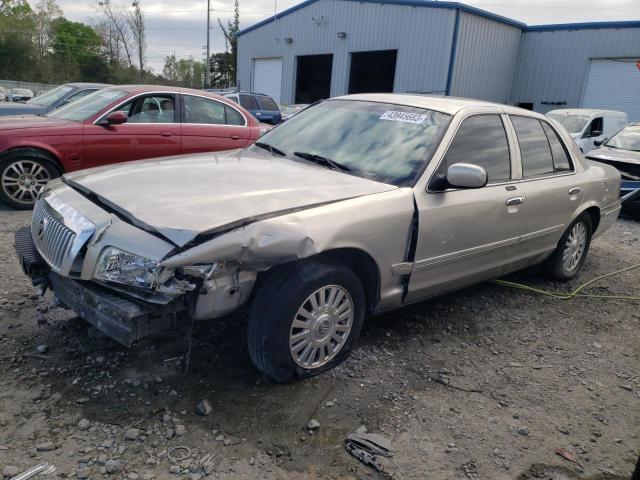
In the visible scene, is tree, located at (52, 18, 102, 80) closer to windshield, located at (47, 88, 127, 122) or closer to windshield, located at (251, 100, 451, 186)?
windshield, located at (47, 88, 127, 122)

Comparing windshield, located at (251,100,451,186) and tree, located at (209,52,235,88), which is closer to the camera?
windshield, located at (251,100,451,186)

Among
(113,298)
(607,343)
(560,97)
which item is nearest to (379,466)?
(113,298)

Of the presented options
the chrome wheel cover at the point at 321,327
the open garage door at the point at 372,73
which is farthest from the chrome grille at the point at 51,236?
the open garage door at the point at 372,73

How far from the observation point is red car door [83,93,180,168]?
6680 mm

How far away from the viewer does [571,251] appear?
17.4ft

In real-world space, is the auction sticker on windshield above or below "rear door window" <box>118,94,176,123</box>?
above

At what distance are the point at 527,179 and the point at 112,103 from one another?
17.1ft

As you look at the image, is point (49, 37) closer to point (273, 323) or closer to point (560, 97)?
point (560, 97)

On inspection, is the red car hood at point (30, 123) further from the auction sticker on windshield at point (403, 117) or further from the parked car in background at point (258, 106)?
the parked car in background at point (258, 106)

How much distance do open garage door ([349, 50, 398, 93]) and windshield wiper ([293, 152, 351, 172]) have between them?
23860 mm

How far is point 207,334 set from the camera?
11.6ft

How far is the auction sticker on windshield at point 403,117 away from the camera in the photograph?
3834 mm

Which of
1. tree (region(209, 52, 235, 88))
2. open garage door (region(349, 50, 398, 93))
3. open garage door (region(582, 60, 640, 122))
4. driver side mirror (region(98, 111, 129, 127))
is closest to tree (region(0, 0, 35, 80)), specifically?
tree (region(209, 52, 235, 88))

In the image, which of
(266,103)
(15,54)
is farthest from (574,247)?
(15,54)
